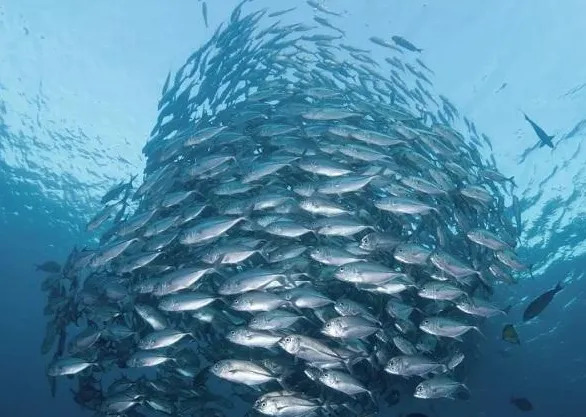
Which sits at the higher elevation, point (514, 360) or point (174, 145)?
point (174, 145)

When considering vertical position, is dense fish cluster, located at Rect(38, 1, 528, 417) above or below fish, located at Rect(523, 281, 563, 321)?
above

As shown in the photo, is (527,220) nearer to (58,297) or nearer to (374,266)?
(374,266)

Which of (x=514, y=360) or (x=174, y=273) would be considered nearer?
(x=174, y=273)

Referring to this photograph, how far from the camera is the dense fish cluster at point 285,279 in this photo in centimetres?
684

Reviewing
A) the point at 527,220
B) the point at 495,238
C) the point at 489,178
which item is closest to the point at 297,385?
the point at 495,238

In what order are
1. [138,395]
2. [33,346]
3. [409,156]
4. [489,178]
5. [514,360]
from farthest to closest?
[33,346]
[514,360]
[489,178]
[409,156]
[138,395]

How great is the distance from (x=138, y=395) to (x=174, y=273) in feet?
7.71

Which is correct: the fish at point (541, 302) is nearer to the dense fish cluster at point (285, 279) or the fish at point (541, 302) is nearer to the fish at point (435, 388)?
the dense fish cluster at point (285, 279)

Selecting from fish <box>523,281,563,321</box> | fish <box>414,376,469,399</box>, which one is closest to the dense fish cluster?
fish <box>414,376,469,399</box>

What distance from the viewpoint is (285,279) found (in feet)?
22.7

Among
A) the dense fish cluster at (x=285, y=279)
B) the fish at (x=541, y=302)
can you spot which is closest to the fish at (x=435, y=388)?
the dense fish cluster at (x=285, y=279)

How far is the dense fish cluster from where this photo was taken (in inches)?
269

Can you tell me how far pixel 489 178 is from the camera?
10180 millimetres

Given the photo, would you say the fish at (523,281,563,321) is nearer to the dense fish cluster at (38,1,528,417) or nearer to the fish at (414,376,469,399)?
the dense fish cluster at (38,1,528,417)
